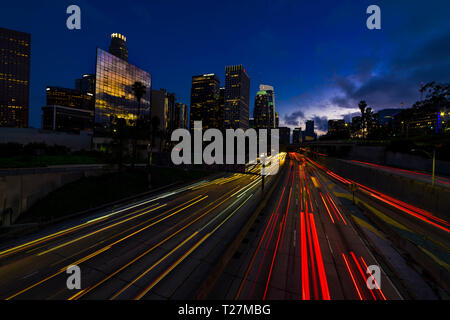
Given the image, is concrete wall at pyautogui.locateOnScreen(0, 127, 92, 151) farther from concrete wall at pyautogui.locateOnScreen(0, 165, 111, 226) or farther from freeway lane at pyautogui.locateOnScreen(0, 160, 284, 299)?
freeway lane at pyautogui.locateOnScreen(0, 160, 284, 299)

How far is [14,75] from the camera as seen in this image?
13688 centimetres

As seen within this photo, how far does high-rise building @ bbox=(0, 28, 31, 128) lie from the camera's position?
422 feet

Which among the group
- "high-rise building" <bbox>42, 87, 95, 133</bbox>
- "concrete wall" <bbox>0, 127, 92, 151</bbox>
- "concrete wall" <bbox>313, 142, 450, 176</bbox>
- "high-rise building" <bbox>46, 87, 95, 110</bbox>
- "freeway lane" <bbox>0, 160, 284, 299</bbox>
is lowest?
"freeway lane" <bbox>0, 160, 284, 299</bbox>

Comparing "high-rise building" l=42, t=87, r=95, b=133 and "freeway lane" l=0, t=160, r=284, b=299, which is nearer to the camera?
"freeway lane" l=0, t=160, r=284, b=299

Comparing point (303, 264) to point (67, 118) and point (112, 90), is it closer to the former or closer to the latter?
point (112, 90)

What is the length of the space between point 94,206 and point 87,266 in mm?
10980

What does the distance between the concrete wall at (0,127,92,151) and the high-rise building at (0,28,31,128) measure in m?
154

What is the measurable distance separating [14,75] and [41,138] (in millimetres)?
164923

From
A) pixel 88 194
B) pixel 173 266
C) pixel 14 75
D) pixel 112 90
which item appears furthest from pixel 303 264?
pixel 14 75

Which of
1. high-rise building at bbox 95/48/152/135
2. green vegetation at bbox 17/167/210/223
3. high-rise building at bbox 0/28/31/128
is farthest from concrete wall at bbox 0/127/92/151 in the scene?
high-rise building at bbox 0/28/31/128

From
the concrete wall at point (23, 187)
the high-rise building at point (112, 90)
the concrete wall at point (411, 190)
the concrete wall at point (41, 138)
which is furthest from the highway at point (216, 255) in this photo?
the high-rise building at point (112, 90)

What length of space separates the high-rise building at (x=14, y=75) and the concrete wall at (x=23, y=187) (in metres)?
196

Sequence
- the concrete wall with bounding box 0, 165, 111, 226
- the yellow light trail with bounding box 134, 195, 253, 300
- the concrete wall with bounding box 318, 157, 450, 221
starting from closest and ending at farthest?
the yellow light trail with bounding box 134, 195, 253, 300
the concrete wall with bounding box 0, 165, 111, 226
the concrete wall with bounding box 318, 157, 450, 221
